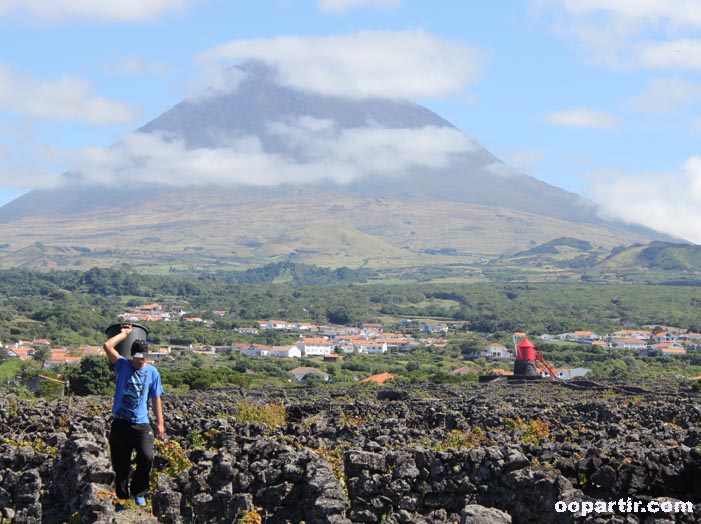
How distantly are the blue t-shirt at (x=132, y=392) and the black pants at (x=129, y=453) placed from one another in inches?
3.4

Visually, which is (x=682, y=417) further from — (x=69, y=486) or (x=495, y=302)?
(x=495, y=302)

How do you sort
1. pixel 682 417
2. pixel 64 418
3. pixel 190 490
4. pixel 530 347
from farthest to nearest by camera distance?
pixel 530 347, pixel 682 417, pixel 64 418, pixel 190 490

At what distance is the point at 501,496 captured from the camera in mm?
10641

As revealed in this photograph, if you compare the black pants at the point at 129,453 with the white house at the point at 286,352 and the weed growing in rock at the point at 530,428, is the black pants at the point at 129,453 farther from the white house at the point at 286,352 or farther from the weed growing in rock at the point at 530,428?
the white house at the point at 286,352

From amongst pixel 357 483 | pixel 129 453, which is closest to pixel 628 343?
pixel 357 483

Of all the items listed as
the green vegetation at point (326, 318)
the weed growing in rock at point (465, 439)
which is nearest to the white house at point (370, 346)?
the green vegetation at point (326, 318)

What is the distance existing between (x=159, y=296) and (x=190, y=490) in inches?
6625

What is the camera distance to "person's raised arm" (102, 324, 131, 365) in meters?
11.3

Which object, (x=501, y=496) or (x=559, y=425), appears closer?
(x=501, y=496)

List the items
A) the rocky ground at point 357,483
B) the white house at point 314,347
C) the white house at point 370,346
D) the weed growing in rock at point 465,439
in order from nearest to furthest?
1. the rocky ground at point 357,483
2. the weed growing in rock at point 465,439
3. the white house at point 314,347
4. the white house at point 370,346

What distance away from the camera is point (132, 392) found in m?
11.1

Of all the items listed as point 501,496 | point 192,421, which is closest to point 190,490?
point 501,496

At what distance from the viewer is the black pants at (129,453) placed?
1102cm

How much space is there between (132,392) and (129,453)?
599 millimetres
